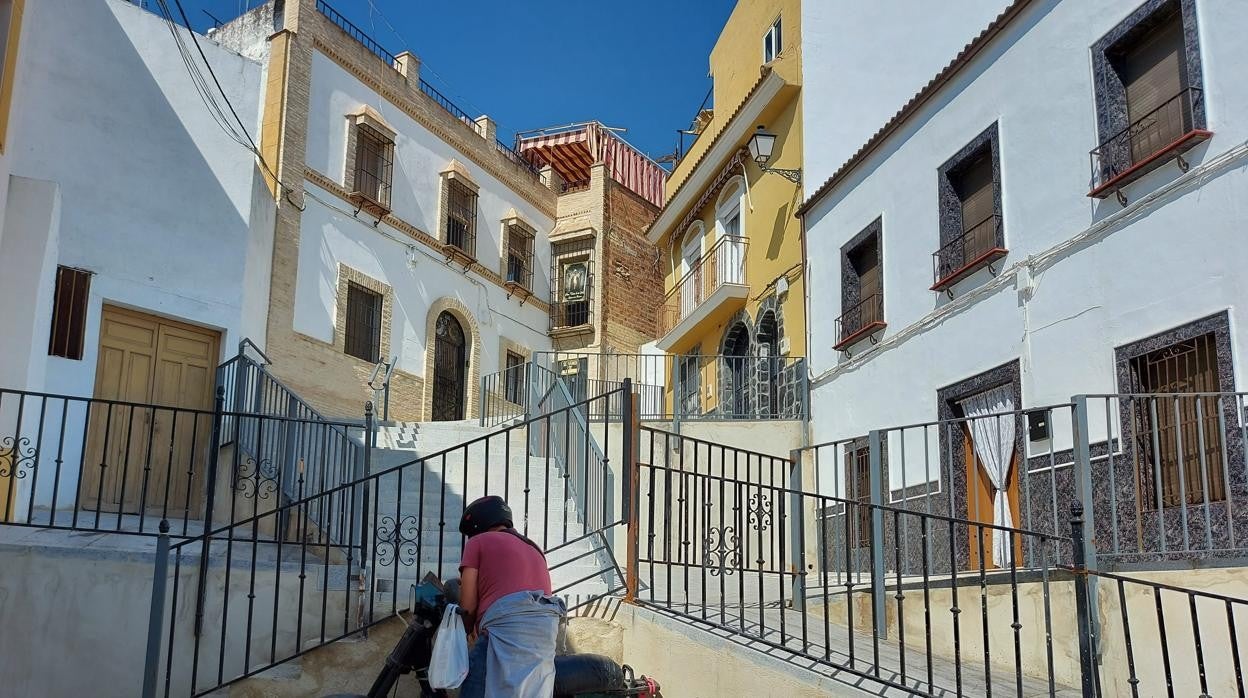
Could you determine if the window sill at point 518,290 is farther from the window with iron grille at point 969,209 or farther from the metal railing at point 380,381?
the window with iron grille at point 969,209

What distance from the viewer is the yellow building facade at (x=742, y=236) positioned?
14.6 metres

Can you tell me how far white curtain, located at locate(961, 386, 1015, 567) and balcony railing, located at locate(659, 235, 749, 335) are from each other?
293 inches

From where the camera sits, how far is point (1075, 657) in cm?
628

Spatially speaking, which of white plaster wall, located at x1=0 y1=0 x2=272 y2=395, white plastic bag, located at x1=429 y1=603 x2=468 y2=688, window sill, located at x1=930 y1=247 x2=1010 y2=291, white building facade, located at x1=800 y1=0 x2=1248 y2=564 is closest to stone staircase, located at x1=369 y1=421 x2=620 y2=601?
white plastic bag, located at x1=429 y1=603 x2=468 y2=688

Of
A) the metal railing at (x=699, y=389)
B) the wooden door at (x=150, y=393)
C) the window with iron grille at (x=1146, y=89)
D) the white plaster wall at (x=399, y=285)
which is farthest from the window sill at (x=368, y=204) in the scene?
the window with iron grille at (x=1146, y=89)

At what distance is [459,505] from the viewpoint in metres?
9.80

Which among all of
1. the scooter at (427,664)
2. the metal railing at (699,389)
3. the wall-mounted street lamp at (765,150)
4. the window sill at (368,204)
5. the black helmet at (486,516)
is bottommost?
the scooter at (427,664)

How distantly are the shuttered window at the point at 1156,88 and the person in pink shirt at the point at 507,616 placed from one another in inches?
224

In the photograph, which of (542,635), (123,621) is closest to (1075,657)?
(542,635)

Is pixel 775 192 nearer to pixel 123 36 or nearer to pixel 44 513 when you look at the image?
pixel 123 36

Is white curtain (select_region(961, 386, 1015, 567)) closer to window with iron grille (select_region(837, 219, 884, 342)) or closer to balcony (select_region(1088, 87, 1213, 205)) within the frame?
balcony (select_region(1088, 87, 1213, 205))

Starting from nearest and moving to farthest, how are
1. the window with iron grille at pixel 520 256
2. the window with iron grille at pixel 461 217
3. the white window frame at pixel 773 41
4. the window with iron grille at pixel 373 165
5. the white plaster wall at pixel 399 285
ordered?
the white window frame at pixel 773 41 < the white plaster wall at pixel 399 285 < the window with iron grille at pixel 373 165 < the window with iron grille at pixel 461 217 < the window with iron grille at pixel 520 256

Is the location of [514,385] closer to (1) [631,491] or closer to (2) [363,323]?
(2) [363,323]

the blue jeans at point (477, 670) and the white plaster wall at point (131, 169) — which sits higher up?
the white plaster wall at point (131, 169)
